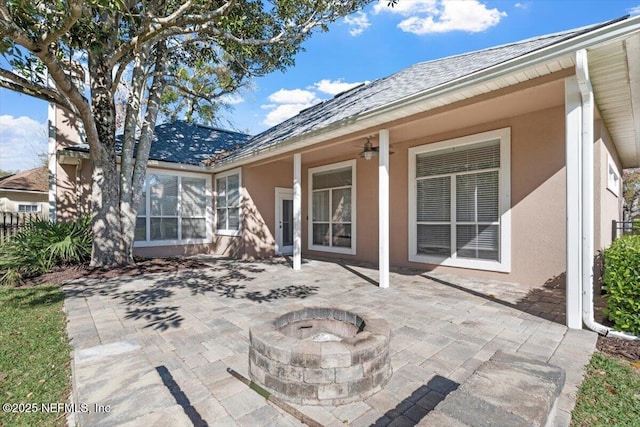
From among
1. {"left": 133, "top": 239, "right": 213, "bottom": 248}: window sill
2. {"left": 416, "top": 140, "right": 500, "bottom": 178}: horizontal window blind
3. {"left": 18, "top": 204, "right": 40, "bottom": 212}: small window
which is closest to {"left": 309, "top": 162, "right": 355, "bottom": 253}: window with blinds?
{"left": 416, "top": 140, "right": 500, "bottom": 178}: horizontal window blind

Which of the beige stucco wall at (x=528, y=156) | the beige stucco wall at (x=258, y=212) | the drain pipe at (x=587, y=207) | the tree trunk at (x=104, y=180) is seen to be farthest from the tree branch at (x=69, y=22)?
the drain pipe at (x=587, y=207)

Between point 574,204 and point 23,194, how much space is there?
A: 24156 mm

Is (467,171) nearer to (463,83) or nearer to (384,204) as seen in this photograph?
(384,204)

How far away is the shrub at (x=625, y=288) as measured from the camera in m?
3.09

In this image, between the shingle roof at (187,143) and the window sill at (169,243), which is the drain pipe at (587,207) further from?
the window sill at (169,243)

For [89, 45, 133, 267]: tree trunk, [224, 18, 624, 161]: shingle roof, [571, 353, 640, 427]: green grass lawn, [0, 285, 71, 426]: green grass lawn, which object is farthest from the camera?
[89, 45, 133, 267]: tree trunk

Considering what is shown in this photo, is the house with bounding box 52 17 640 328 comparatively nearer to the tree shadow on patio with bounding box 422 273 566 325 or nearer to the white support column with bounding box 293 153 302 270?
the white support column with bounding box 293 153 302 270

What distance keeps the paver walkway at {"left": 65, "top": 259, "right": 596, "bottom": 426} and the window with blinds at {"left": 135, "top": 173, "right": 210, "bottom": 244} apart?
3.46m

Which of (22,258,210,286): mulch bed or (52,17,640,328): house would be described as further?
(22,258,210,286): mulch bed

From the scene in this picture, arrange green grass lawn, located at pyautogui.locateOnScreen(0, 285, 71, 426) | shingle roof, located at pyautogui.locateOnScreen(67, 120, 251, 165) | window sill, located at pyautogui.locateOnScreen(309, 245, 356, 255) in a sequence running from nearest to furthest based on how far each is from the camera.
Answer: green grass lawn, located at pyautogui.locateOnScreen(0, 285, 71, 426) < window sill, located at pyautogui.locateOnScreen(309, 245, 356, 255) < shingle roof, located at pyautogui.locateOnScreen(67, 120, 251, 165)

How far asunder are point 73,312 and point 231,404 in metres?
3.44

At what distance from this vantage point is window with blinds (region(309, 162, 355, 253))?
860cm

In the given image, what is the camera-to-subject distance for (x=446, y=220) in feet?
21.4

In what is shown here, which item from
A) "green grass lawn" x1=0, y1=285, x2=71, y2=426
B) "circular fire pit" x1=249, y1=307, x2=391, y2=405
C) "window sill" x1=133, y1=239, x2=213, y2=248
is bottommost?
"green grass lawn" x1=0, y1=285, x2=71, y2=426
